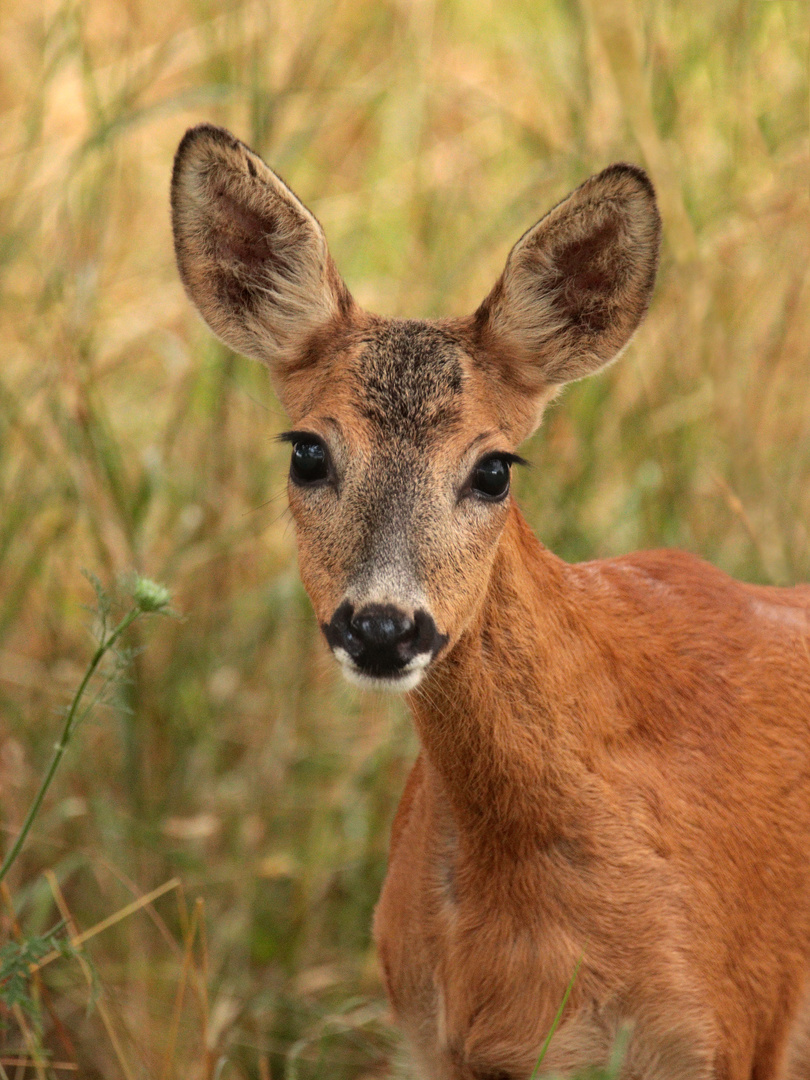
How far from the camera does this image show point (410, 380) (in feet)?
10.7

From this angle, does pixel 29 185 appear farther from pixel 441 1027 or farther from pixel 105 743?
pixel 441 1027

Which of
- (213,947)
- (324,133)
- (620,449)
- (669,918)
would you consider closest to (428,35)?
(324,133)

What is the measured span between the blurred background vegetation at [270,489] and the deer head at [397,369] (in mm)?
1341

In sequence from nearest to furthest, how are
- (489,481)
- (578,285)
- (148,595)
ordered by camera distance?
(148,595) → (489,481) → (578,285)

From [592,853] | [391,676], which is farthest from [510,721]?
[391,676]

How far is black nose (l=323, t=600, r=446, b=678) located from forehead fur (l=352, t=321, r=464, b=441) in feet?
1.58

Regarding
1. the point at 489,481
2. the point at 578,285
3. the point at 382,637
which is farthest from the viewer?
the point at 578,285

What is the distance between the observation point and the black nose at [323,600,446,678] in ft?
9.36

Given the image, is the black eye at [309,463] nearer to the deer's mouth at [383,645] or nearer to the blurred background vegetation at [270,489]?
the deer's mouth at [383,645]

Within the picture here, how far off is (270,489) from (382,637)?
9.53ft

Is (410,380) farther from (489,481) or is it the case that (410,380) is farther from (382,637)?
(382,637)

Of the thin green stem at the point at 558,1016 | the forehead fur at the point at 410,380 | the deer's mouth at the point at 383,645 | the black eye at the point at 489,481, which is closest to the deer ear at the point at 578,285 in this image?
the forehead fur at the point at 410,380

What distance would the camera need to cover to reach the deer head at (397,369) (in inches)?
118

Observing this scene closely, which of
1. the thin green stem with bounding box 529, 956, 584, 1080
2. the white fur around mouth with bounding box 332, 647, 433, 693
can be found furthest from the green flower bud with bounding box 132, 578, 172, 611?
the thin green stem with bounding box 529, 956, 584, 1080
